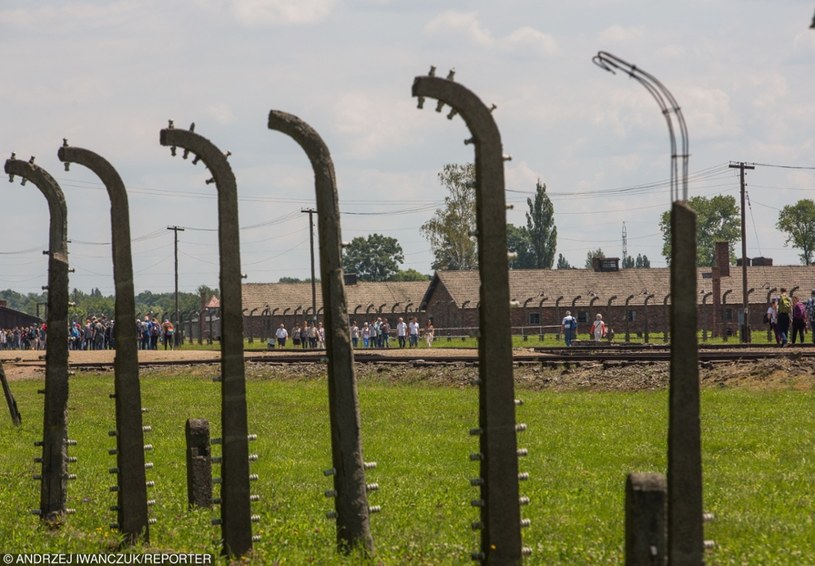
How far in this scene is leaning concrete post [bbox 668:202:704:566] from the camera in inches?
262

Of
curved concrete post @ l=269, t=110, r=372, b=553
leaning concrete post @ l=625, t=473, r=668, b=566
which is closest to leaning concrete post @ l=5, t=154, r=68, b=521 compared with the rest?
curved concrete post @ l=269, t=110, r=372, b=553

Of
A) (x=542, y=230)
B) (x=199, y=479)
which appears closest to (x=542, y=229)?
(x=542, y=230)

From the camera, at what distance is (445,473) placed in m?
15.2

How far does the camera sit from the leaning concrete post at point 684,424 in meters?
6.66

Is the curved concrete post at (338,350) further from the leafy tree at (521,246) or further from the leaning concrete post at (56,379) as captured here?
the leafy tree at (521,246)

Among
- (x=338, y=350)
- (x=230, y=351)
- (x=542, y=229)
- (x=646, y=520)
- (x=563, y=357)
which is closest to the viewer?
(x=646, y=520)

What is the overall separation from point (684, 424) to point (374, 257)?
15605 cm

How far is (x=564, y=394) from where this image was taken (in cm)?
2605

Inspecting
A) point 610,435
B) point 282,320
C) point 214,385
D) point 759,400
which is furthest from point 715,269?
point 610,435

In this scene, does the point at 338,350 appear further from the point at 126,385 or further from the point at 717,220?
the point at 717,220

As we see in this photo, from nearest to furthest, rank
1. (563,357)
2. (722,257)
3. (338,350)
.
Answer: (338,350)
(563,357)
(722,257)

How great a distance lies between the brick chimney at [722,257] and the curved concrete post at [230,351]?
7642 cm

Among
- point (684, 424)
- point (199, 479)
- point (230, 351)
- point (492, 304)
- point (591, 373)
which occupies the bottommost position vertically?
point (199, 479)

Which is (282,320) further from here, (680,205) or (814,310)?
(680,205)
